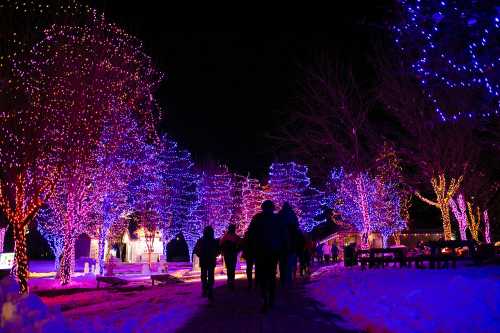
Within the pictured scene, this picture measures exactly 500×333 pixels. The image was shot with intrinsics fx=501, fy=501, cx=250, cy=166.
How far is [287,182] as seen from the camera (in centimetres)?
5131

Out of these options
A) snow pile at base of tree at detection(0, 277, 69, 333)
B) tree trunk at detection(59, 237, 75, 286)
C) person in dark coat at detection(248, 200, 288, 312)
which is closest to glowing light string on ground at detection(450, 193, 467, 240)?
tree trunk at detection(59, 237, 75, 286)

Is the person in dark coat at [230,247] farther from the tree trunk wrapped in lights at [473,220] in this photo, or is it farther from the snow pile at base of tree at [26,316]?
the tree trunk wrapped in lights at [473,220]

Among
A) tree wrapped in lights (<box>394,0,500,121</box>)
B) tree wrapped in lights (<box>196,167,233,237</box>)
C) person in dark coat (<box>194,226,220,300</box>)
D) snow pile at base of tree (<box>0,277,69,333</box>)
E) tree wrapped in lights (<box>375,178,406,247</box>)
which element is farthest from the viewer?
tree wrapped in lights (<box>196,167,233,237</box>)

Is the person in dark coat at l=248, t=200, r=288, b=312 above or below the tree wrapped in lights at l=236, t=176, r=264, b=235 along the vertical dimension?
below

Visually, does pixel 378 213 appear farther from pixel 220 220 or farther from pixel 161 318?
pixel 161 318

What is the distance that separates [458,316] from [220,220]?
140ft

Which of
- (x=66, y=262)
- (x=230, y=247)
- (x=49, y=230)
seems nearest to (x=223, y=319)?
(x=230, y=247)

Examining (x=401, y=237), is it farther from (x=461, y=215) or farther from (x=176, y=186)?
(x=176, y=186)

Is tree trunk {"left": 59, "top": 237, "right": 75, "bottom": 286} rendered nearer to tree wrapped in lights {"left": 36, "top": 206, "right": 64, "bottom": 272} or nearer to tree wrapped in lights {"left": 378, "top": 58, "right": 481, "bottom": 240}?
tree wrapped in lights {"left": 36, "top": 206, "right": 64, "bottom": 272}

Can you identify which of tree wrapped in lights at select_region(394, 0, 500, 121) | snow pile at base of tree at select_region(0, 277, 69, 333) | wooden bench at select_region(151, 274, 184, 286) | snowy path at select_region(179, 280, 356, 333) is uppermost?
tree wrapped in lights at select_region(394, 0, 500, 121)

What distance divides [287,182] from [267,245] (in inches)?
1699

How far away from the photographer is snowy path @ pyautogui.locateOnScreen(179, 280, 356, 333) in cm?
711

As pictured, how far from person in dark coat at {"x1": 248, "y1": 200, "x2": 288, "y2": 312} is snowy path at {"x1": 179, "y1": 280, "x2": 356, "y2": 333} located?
511 mm

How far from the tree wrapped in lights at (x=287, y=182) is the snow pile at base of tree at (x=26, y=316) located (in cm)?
4481
